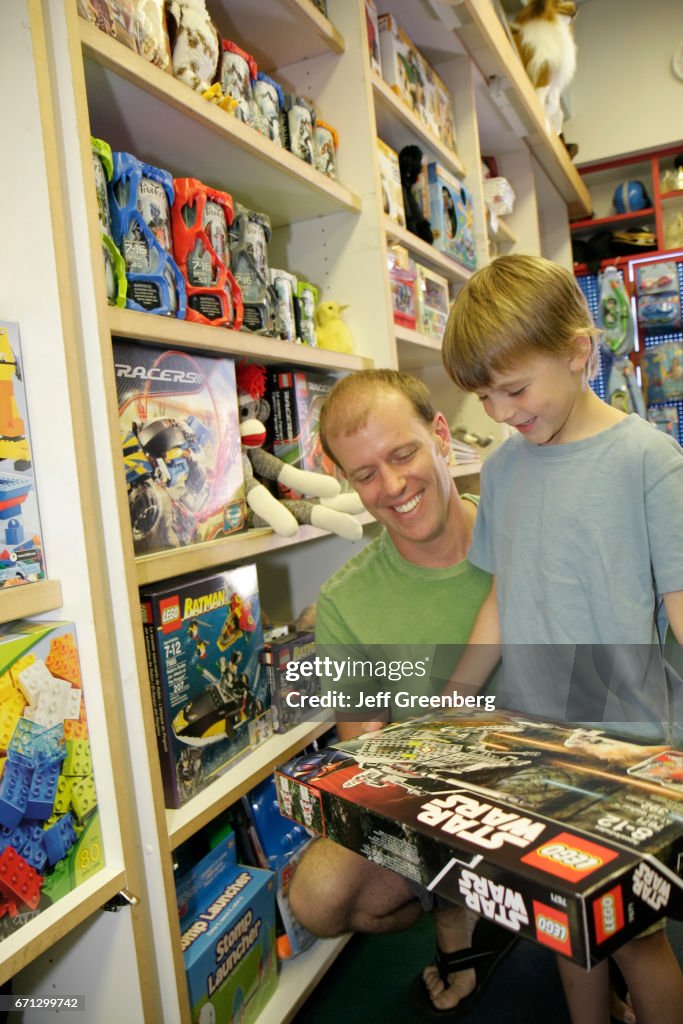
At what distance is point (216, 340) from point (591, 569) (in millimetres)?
688

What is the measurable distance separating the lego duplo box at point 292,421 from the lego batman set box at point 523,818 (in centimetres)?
76

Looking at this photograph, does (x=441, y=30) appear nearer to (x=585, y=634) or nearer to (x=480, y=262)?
(x=480, y=262)

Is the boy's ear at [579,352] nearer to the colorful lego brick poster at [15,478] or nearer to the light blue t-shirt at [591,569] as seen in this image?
the light blue t-shirt at [591,569]

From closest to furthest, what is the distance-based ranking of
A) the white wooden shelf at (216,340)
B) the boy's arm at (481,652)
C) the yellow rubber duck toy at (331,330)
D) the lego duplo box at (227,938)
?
the white wooden shelf at (216,340) → the lego duplo box at (227,938) → the boy's arm at (481,652) → the yellow rubber duck toy at (331,330)

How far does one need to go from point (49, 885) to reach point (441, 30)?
2.44 m

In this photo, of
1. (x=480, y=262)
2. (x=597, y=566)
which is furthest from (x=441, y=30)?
(x=597, y=566)

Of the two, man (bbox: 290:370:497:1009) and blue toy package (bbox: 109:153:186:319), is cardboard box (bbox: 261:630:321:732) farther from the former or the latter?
blue toy package (bbox: 109:153:186:319)

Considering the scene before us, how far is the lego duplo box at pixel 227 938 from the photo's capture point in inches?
44.8

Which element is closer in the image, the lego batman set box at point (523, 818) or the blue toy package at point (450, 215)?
the lego batman set box at point (523, 818)

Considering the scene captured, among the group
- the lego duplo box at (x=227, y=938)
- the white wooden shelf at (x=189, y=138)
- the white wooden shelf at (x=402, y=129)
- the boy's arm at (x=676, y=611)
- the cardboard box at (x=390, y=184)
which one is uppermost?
the white wooden shelf at (x=402, y=129)

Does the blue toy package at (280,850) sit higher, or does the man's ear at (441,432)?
the man's ear at (441,432)

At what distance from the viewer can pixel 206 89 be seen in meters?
1.25

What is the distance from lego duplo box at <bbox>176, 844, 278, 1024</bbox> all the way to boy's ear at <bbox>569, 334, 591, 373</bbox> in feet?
3.42

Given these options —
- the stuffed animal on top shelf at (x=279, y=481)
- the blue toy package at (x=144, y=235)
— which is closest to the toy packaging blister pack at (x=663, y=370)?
the stuffed animal on top shelf at (x=279, y=481)
